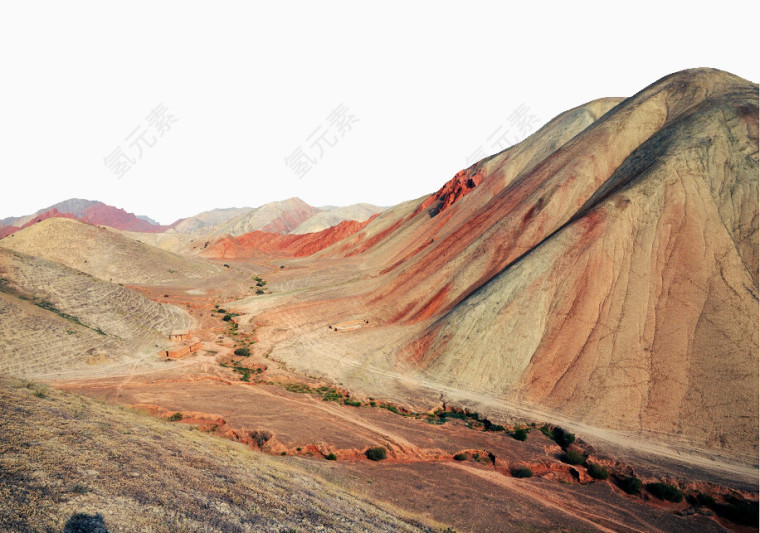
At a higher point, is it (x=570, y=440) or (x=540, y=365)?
(x=540, y=365)

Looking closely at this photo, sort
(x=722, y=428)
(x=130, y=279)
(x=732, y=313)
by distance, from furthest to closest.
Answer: (x=130, y=279) → (x=732, y=313) → (x=722, y=428)

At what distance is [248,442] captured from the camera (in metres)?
17.1

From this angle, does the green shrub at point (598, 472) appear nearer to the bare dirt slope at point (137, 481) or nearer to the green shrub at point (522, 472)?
the green shrub at point (522, 472)

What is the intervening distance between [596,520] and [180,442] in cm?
1665

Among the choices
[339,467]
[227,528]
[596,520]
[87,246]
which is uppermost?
[87,246]

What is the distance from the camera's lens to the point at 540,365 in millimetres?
27125

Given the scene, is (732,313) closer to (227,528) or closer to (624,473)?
(624,473)

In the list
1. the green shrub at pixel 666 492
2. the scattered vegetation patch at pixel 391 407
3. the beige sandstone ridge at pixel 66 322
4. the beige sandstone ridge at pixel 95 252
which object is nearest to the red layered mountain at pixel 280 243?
the beige sandstone ridge at pixel 95 252

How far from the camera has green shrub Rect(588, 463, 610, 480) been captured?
17.8 meters

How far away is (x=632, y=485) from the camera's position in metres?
16.9

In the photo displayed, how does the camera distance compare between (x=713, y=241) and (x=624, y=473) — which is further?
(x=713, y=241)

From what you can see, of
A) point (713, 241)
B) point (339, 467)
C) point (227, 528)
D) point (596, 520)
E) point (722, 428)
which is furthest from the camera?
point (713, 241)

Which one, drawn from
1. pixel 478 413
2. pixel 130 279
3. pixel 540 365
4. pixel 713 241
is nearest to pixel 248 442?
pixel 478 413

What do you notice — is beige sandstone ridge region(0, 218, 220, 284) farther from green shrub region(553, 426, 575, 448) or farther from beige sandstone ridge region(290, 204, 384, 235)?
beige sandstone ridge region(290, 204, 384, 235)
